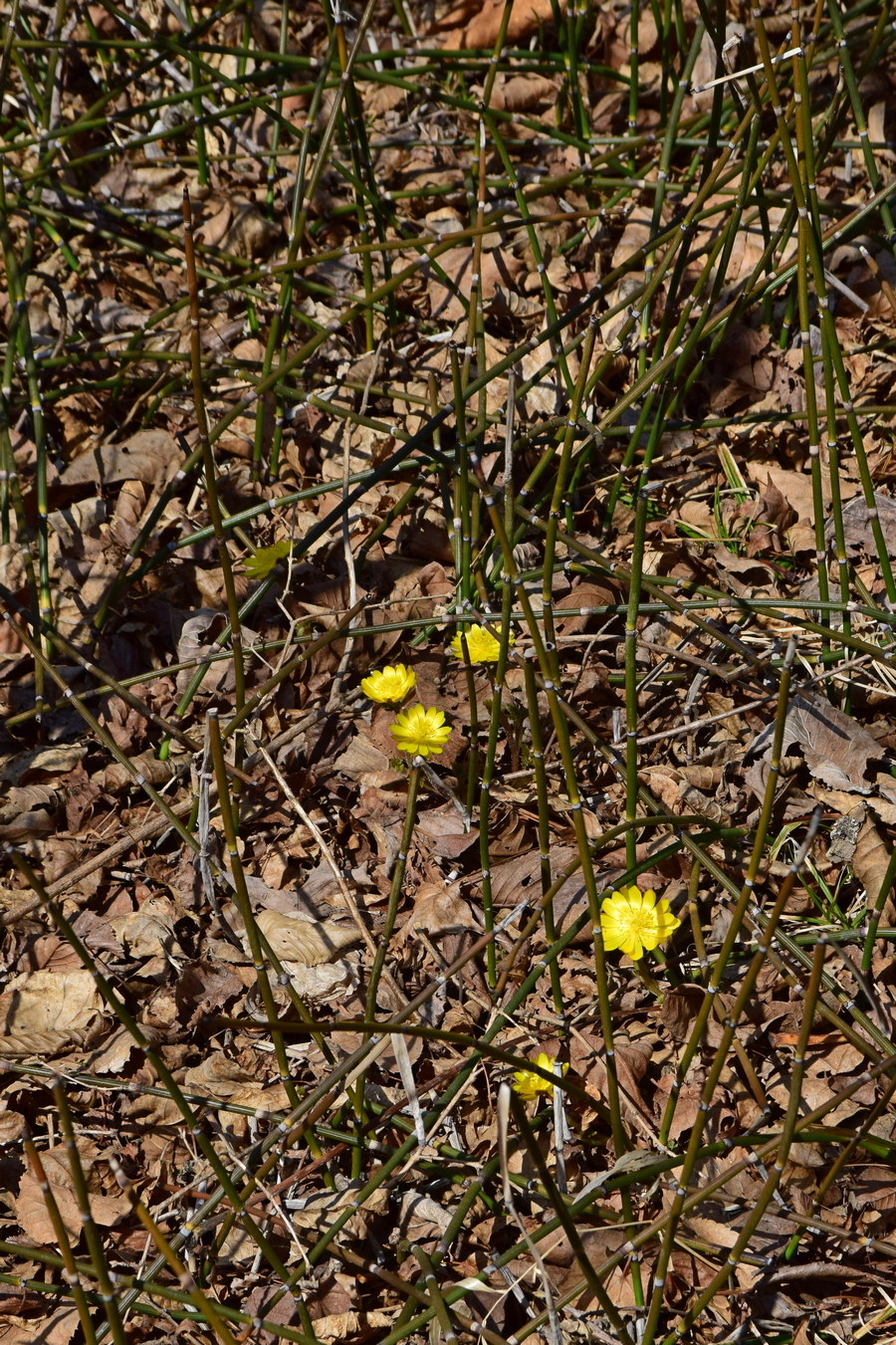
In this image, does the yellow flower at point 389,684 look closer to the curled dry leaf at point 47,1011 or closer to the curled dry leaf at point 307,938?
the curled dry leaf at point 307,938

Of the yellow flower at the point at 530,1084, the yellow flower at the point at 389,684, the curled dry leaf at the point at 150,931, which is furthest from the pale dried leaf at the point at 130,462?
the yellow flower at the point at 530,1084

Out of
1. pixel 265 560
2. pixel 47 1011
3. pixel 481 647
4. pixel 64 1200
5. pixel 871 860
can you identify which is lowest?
pixel 64 1200

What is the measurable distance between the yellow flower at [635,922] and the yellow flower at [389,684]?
0.53m

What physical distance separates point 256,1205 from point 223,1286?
12 centimetres

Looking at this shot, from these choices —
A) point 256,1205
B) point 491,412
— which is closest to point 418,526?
point 491,412

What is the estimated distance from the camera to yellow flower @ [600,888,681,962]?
1707 mm

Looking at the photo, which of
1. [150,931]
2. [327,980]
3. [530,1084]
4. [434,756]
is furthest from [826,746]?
[150,931]

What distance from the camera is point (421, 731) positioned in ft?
6.64

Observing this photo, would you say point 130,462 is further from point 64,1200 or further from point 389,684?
point 64,1200

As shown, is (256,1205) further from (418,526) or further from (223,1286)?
(418,526)

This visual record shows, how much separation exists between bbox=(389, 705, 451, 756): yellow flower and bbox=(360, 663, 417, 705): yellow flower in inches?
1.8

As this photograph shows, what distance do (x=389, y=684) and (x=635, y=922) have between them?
63cm

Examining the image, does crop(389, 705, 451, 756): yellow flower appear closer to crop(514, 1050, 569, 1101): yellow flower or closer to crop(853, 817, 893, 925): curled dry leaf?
crop(514, 1050, 569, 1101): yellow flower

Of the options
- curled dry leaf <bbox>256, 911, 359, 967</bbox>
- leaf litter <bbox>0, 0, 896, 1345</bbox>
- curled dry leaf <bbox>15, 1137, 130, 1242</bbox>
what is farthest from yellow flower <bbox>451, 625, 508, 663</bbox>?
curled dry leaf <bbox>15, 1137, 130, 1242</bbox>
